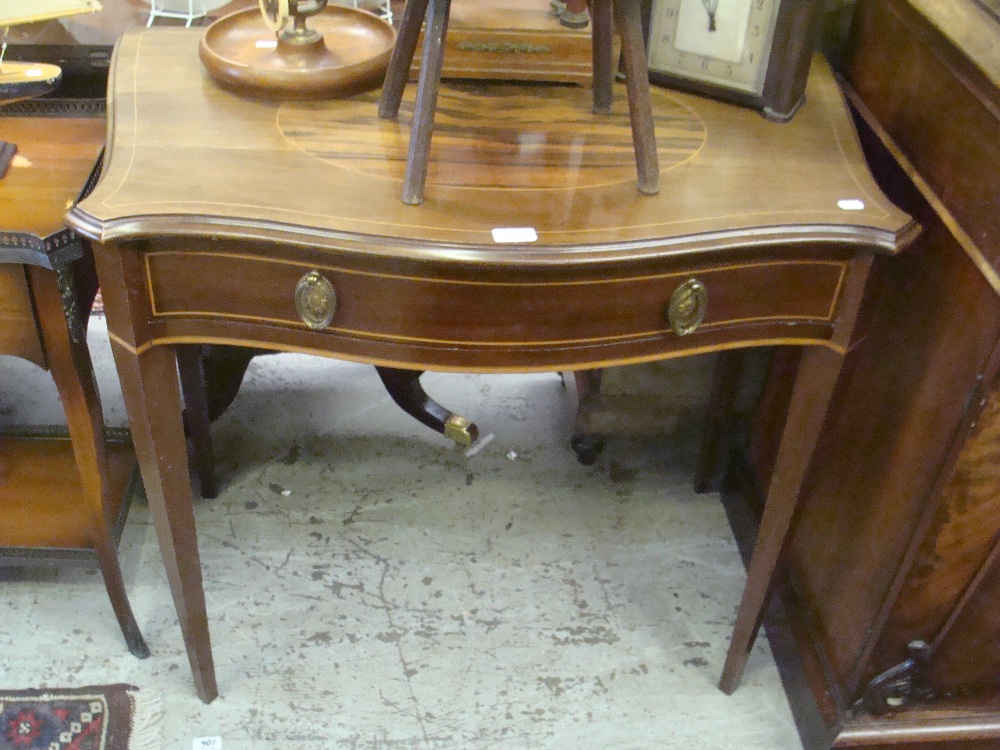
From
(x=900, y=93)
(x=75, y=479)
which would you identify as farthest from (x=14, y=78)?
(x=900, y=93)

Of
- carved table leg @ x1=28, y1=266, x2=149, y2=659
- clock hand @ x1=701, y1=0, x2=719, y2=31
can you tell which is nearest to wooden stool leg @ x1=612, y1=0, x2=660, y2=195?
clock hand @ x1=701, y1=0, x2=719, y2=31

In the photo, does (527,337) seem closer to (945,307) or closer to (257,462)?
(945,307)

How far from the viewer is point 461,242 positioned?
80cm

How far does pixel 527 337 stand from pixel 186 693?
75cm

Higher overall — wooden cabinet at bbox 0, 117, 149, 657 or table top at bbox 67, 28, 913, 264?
table top at bbox 67, 28, 913, 264

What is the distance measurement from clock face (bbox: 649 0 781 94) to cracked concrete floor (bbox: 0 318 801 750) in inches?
A: 22.3

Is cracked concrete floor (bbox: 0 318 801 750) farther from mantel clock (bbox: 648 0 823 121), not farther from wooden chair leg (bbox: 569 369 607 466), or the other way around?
mantel clock (bbox: 648 0 823 121)

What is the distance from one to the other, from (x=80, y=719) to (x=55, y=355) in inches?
20.3

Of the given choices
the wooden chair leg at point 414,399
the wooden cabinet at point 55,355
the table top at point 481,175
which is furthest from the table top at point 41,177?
the wooden chair leg at point 414,399

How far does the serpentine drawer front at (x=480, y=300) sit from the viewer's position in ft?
2.72

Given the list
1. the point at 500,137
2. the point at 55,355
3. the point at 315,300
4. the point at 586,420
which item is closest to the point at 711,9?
the point at 500,137

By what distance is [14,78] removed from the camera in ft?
3.61

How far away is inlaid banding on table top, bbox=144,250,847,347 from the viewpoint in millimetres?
831

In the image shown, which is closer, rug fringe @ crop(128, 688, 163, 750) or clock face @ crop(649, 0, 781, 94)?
clock face @ crop(649, 0, 781, 94)
